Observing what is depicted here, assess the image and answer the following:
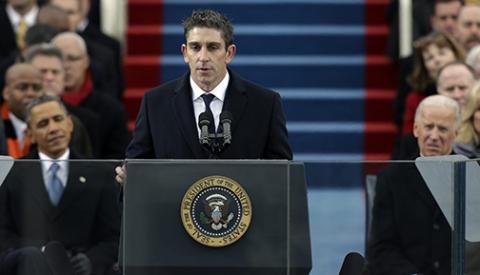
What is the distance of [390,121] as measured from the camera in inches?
493

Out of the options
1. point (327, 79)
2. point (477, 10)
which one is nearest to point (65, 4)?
point (327, 79)

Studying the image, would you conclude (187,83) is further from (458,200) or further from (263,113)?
(458,200)

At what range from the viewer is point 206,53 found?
257 inches

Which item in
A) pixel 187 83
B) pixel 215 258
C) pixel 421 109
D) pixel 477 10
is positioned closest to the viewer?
pixel 215 258

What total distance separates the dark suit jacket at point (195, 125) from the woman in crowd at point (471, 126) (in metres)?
1.71

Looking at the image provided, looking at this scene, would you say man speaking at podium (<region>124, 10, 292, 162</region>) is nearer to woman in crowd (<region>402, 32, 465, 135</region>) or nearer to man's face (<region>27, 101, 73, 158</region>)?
man's face (<region>27, 101, 73, 158</region>)

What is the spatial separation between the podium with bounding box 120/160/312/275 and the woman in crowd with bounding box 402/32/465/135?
398 centimetres

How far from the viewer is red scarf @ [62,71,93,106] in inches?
404

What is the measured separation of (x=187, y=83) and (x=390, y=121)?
235 inches

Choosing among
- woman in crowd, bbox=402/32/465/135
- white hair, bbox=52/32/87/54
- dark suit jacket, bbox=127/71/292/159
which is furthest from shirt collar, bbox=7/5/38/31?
dark suit jacket, bbox=127/71/292/159

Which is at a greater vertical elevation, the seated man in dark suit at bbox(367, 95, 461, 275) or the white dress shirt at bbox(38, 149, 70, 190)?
the white dress shirt at bbox(38, 149, 70, 190)

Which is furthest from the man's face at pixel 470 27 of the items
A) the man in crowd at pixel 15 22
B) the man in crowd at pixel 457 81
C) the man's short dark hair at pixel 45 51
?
the man in crowd at pixel 15 22

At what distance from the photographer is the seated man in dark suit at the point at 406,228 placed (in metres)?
6.51

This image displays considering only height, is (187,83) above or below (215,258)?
above
